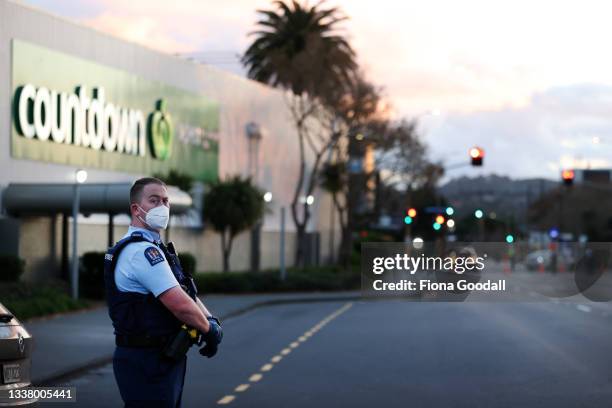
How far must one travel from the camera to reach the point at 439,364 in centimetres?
1906

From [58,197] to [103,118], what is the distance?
7.20m

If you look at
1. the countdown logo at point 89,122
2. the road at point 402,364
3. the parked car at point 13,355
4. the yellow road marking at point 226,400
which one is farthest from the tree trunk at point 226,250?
the parked car at point 13,355

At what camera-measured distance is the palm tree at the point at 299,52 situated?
204 ft

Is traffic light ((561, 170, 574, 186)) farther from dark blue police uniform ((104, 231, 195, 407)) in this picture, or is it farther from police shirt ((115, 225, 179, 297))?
police shirt ((115, 225, 179, 297))

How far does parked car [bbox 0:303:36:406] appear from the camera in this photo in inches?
348

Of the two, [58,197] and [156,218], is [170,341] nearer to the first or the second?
[156,218]

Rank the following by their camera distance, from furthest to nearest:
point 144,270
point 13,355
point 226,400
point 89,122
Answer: point 89,122, point 226,400, point 13,355, point 144,270

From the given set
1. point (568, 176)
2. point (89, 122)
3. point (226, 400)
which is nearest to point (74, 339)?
point (226, 400)

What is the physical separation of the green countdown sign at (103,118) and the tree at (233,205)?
4.07 ft

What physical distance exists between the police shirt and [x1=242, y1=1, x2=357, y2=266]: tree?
2087 inches

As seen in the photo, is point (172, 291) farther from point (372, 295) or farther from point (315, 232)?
point (315, 232)

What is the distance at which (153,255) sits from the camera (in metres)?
6.79

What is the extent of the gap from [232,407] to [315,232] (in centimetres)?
5943

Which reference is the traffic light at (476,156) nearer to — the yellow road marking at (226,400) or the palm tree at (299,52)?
the palm tree at (299,52)
